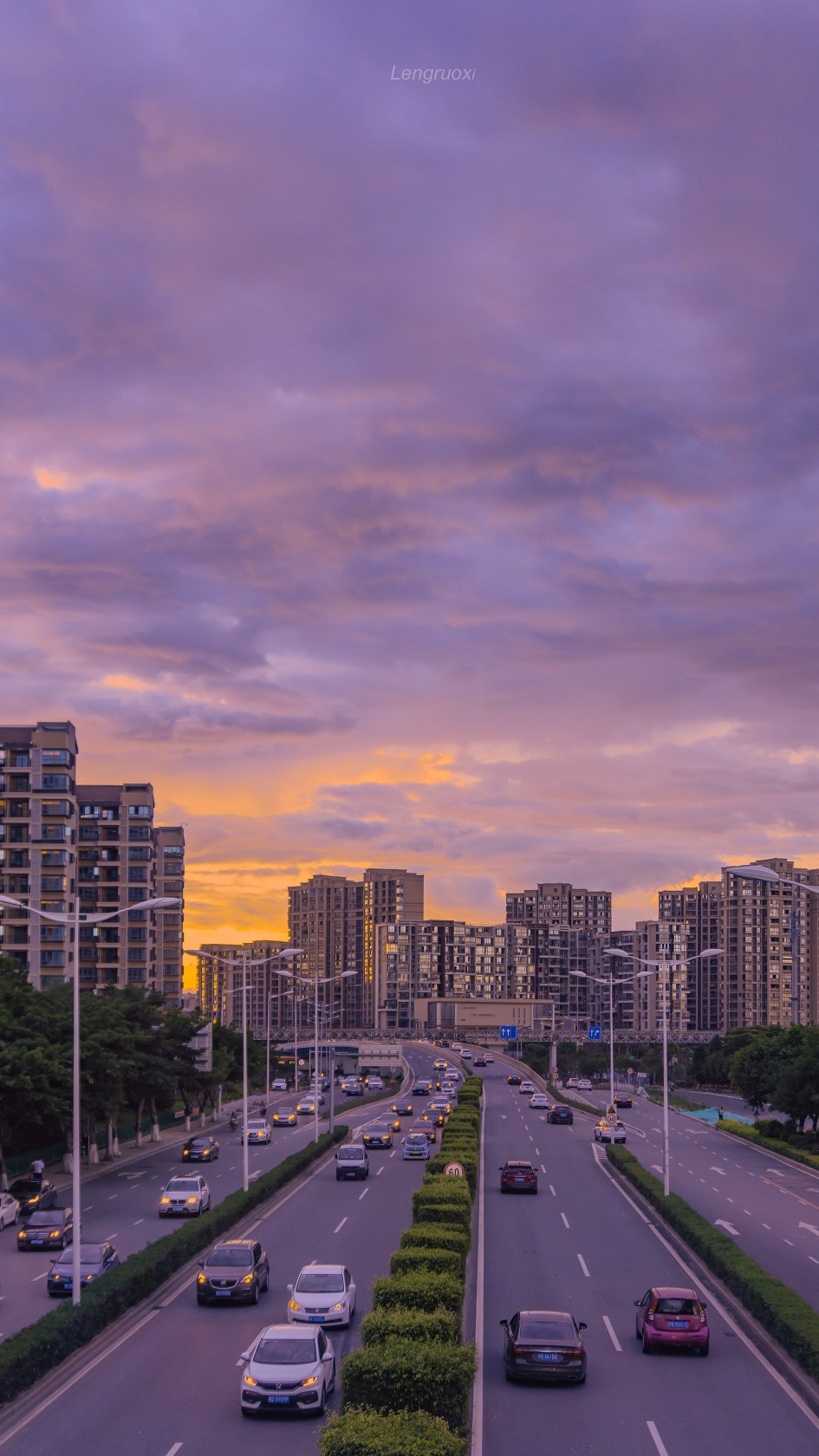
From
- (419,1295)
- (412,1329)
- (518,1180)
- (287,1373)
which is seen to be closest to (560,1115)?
(518,1180)

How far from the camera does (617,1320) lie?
94.2ft

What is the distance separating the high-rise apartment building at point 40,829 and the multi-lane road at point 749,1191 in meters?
41.1

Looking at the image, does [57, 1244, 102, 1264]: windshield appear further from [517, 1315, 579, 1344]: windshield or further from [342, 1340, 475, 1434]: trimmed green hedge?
[342, 1340, 475, 1434]: trimmed green hedge

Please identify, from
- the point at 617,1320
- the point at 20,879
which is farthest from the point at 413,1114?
the point at 617,1320

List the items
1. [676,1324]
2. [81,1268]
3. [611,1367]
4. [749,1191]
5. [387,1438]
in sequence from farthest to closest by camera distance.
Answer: [749,1191]
[81,1268]
[676,1324]
[611,1367]
[387,1438]

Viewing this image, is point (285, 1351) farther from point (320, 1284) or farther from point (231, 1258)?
point (231, 1258)

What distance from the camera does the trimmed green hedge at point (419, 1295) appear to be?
2316 cm

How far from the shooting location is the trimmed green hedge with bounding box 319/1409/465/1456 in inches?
597

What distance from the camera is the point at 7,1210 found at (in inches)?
1837

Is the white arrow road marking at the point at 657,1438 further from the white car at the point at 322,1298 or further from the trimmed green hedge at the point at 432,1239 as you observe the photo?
the trimmed green hedge at the point at 432,1239

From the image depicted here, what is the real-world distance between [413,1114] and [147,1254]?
64.3m

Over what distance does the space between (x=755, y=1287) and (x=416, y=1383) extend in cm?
1255

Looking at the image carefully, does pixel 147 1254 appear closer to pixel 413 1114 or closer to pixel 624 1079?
pixel 413 1114

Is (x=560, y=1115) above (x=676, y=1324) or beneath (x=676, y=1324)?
beneath
